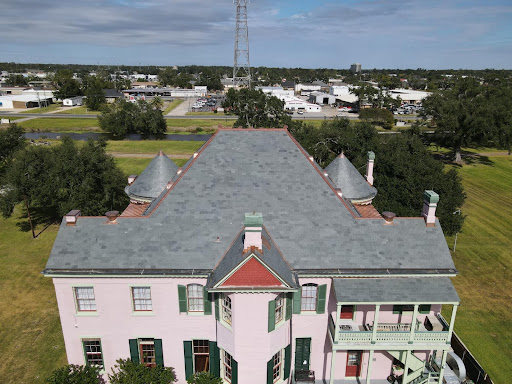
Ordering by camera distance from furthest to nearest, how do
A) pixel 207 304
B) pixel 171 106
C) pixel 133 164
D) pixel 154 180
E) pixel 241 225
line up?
pixel 171 106 < pixel 133 164 < pixel 154 180 < pixel 241 225 < pixel 207 304

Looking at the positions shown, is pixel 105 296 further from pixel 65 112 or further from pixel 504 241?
pixel 65 112

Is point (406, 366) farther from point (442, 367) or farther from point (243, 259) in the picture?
point (243, 259)

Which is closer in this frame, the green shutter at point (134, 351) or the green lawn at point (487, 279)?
the green shutter at point (134, 351)

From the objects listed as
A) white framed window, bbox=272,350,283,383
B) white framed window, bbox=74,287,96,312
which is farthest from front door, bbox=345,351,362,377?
white framed window, bbox=74,287,96,312

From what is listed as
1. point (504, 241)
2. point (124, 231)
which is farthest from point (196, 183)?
point (504, 241)

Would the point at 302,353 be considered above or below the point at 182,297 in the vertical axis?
below

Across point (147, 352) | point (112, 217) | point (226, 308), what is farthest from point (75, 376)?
point (226, 308)

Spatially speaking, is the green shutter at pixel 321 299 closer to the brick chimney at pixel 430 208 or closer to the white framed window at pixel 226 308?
the white framed window at pixel 226 308

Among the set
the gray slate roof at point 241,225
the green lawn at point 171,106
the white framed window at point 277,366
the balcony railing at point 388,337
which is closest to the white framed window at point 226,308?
the gray slate roof at point 241,225
